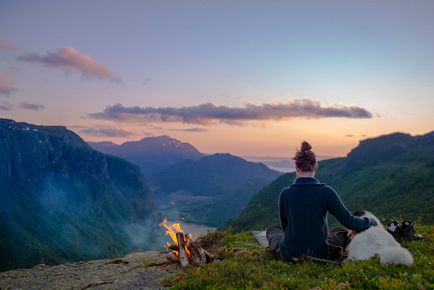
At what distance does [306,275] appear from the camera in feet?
34.1

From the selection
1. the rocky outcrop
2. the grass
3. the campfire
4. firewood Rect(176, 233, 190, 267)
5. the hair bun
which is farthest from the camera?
the campfire

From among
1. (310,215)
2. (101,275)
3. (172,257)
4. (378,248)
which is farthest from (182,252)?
(378,248)

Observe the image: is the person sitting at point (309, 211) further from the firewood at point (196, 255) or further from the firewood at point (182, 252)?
the firewood at point (182, 252)

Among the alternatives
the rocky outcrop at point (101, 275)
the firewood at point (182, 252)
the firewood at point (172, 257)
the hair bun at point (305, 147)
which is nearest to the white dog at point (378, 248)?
the hair bun at point (305, 147)

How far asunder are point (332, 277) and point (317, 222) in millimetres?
1632

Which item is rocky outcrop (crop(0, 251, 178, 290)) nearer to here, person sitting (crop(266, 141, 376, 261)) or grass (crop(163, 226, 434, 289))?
grass (crop(163, 226, 434, 289))

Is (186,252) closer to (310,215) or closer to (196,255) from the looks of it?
(196,255)

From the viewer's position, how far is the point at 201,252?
14.6m

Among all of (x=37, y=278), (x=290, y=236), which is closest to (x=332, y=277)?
(x=290, y=236)

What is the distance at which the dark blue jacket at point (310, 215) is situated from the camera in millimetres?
11000

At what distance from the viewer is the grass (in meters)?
9.16

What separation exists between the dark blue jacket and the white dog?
310mm

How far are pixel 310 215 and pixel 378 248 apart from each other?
77.3 inches

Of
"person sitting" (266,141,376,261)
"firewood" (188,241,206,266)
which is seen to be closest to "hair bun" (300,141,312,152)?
"person sitting" (266,141,376,261)
